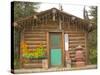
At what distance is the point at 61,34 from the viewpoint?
5.95 ft

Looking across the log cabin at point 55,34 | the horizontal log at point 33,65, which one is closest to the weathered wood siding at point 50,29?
the log cabin at point 55,34

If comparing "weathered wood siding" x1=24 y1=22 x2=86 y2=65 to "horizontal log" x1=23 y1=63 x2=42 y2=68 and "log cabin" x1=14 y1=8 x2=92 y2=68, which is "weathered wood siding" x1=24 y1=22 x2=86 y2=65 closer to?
"log cabin" x1=14 y1=8 x2=92 y2=68

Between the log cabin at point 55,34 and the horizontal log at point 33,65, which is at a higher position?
the log cabin at point 55,34

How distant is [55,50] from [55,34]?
0.13 metres

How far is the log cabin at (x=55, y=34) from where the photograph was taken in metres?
1.74

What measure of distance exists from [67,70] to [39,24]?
0.44m

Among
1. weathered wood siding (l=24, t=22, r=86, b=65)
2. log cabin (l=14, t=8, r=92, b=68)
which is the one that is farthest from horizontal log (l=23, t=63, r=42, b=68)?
weathered wood siding (l=24, t=22, r=86, b=65)

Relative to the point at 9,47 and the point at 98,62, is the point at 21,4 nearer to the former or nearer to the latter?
the point at 9,47

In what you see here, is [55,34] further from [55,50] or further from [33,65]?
[33,65]

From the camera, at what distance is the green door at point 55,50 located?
179 centimetres

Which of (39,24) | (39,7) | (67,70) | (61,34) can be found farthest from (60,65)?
(39,7)

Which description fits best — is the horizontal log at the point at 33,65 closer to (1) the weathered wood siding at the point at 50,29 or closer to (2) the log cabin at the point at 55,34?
(2) the log cabin at the point at 55,34

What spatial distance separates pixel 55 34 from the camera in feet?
5.89

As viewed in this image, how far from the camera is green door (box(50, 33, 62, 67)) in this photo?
1.79 meters
